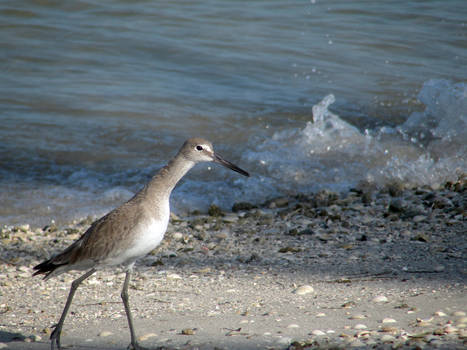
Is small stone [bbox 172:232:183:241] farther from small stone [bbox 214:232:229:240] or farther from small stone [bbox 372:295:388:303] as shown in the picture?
small stone [bbox 372:295:388:303]

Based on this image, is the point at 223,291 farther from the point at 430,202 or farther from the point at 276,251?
the point at 430,202

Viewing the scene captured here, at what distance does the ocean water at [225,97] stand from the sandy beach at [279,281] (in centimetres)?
101

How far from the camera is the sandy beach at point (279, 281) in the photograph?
3965 mm

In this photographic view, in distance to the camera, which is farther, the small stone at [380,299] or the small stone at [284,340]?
the small stone at [380,299]

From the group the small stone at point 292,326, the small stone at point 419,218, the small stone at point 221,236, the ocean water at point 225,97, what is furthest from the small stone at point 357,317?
the ocean water at point 225,97

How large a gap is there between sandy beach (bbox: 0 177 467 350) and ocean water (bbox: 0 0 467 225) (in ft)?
3.33

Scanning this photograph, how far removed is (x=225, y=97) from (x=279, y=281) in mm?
6339

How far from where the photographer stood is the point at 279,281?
5090 millimetres

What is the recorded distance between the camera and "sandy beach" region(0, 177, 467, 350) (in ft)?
13.0

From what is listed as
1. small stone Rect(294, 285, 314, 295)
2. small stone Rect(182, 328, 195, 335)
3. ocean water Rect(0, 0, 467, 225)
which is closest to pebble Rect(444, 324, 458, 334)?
small stone Rect(294, 285, 314, 295)

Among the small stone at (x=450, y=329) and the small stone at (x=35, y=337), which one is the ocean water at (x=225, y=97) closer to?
the small stone at (x=35, y=337)

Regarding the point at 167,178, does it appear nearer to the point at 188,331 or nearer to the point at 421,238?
the point at 188,331

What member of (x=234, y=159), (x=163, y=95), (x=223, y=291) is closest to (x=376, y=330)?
(x=223, y=291)

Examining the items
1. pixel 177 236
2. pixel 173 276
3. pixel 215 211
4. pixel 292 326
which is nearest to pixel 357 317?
pixel 292 326
